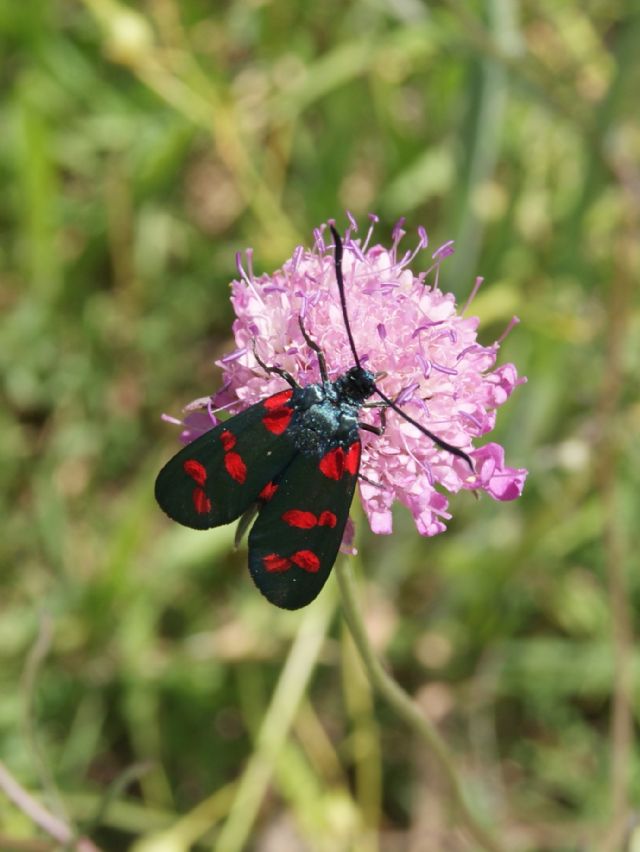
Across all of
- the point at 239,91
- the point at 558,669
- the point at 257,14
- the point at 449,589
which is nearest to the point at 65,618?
the point at 449,589

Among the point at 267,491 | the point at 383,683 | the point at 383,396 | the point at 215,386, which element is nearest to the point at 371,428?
the point at 383,396

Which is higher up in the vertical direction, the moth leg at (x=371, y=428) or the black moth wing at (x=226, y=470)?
the moth leg at (x=371, y=428)

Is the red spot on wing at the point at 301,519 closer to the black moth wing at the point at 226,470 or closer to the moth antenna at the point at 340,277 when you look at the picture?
the black moth wing at the point at 226,470

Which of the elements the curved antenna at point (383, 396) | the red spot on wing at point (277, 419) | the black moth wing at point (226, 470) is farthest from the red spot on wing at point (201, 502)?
the curved antenna at point (383, 396)

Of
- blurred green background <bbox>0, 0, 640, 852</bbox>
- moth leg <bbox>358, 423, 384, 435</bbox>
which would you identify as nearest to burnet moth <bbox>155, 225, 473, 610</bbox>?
moth leg <bbox>358, 423, 384, 435</bbox>

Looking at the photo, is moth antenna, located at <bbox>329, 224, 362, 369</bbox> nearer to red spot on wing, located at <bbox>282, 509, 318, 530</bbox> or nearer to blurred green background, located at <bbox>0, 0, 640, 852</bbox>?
red spot on wing, located at <bbox>282, 509, 318, 530</bbox>

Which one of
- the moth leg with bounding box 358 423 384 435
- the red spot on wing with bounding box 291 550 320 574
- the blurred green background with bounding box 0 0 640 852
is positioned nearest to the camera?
the red spot on wing with bounding box 291 550 320 574

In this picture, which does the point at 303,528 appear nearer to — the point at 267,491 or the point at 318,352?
the point at 267,491
